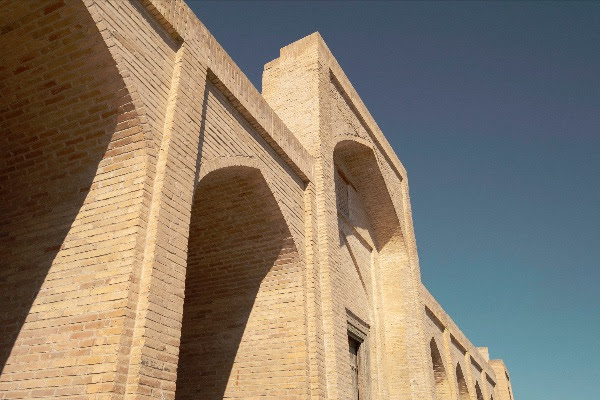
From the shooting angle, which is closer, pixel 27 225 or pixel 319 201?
pixel 27 225

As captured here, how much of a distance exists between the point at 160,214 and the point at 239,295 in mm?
2701

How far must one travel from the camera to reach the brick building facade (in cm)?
338

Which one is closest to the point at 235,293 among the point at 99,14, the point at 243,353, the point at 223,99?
the point at 243,353

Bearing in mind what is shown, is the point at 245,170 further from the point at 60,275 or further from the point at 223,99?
the point at 60,275

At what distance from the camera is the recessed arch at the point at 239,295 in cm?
561

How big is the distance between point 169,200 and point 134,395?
54.6 inches

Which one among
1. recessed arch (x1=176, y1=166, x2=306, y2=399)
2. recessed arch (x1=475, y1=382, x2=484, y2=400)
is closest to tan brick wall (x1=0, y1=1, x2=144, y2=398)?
recessed arch (x1=176, y1=166, x2=306, y2=399)

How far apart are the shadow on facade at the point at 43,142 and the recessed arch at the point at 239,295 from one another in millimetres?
1797

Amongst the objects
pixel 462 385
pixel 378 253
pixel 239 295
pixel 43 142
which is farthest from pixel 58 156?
pixel 462 385

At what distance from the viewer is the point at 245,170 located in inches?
214

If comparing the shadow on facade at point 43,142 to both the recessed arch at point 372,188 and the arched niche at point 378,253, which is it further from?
the recessed arch at point 372,188

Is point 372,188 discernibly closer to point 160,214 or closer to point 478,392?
point 160,214

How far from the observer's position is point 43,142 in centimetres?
395

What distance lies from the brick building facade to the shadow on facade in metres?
0.01
